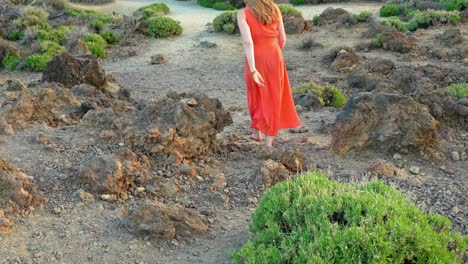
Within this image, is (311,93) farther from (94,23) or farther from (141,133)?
(94,23)

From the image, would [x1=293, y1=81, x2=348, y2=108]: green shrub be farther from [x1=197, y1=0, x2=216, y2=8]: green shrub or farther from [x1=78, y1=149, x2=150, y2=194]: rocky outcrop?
[x1=197, y1=0, x2=216, y2=8]: green shrub

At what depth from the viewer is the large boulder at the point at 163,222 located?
5.29 metres

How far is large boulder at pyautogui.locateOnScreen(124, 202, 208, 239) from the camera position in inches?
208

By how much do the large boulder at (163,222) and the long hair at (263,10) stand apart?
95.0 inches

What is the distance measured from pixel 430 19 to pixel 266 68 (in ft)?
32.8

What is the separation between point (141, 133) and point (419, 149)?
3.05 meters

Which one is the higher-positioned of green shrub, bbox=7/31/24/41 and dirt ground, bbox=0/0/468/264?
dirt ground, bbox=0/0/468/264

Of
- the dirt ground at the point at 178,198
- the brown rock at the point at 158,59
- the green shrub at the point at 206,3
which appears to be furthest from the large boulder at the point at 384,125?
the green shrub at the point at 206,3

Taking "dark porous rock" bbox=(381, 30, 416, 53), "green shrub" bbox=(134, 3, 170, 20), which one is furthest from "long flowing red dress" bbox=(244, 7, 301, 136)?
"green shrub" bbox=(134, 3, 170, 20)

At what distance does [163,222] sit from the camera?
5305mm

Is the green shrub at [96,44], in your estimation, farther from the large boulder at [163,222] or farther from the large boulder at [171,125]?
the large boulder at [163,222]

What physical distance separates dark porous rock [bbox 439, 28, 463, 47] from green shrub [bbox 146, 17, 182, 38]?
6794 millimetres

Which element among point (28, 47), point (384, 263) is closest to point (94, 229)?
point (384, 263)

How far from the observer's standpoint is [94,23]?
1727cm
